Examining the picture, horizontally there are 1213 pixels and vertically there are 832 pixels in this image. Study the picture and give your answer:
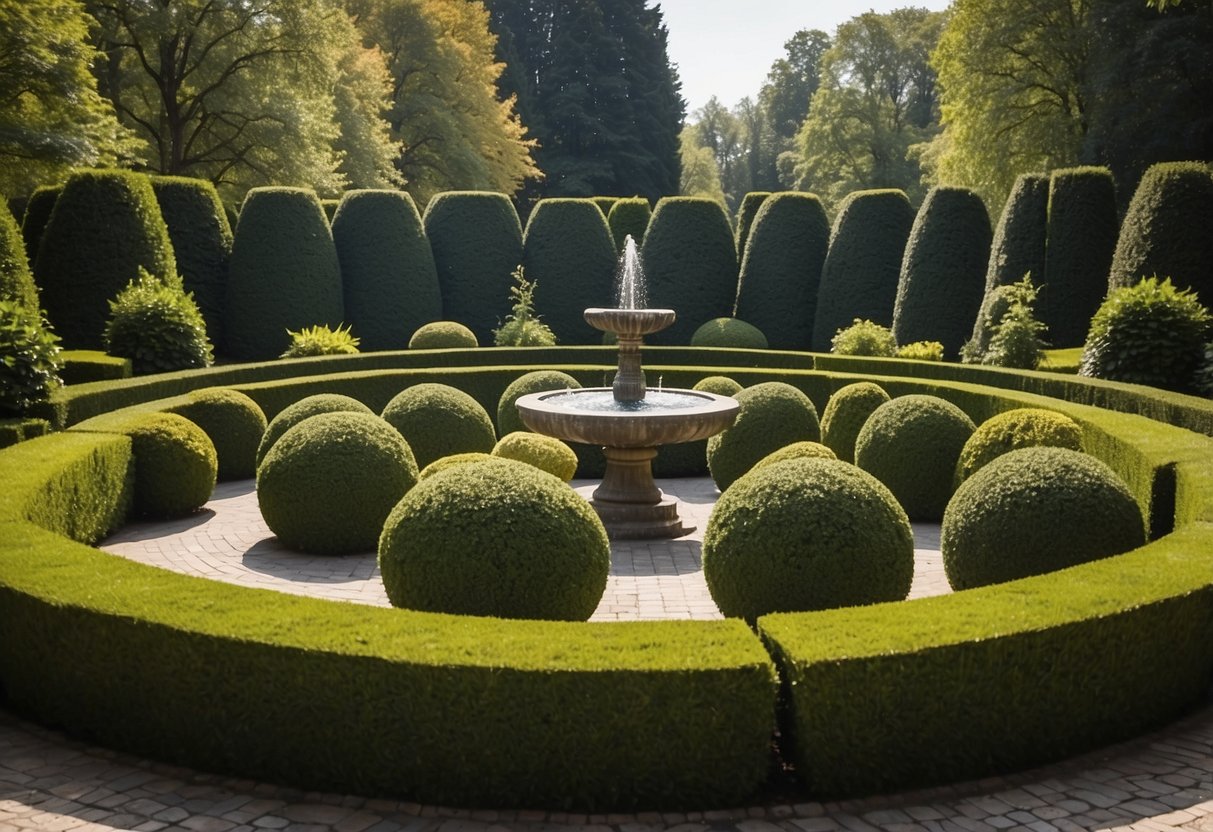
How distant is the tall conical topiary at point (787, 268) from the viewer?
2345 cm

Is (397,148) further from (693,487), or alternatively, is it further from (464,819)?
(464,819)

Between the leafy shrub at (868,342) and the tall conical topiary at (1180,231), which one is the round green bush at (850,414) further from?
the leafy shrub at (868,342)

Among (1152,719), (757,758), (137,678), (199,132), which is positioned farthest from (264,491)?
(199,132)

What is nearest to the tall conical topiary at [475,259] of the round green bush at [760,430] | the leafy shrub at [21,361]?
the round green bush at [760,430]

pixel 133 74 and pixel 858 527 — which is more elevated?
pixel 133 74

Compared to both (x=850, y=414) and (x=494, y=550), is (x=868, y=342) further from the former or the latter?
(x=494, y=550)

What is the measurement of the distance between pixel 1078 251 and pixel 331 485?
15.3 metres

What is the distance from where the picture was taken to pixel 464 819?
4828mm

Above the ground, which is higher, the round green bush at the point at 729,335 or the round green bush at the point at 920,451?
the round green bush at the point at 729,335

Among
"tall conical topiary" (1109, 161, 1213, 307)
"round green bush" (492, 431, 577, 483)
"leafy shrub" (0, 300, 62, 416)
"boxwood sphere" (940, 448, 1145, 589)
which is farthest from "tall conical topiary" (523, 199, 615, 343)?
"boxwood sphere" (940, 448, 1145, 589)

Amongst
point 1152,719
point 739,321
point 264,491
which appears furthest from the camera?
point 739,321

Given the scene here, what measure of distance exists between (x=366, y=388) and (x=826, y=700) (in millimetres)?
12152

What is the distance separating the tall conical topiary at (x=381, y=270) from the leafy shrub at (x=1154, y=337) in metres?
14.9

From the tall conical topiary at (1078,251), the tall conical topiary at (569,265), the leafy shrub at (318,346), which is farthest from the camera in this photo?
the tall conical topiary at (569,265)
